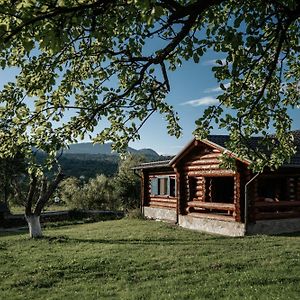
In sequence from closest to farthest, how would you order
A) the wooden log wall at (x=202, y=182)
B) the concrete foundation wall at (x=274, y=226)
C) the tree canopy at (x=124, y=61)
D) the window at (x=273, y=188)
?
the tree canopy at (x=124, y=61) < the concrete foundation wall at (x=274, y=226) < the wooden log wall at (x=202, y=182) < the window at (x=273, y=188)

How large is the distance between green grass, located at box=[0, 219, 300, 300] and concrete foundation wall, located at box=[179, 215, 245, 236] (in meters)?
1.13

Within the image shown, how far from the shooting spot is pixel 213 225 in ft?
65.2

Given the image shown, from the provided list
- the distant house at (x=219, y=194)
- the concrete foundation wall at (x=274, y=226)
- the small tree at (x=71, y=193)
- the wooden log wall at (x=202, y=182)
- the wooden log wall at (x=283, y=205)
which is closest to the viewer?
the concrete foundation wall at (x=274, y=226)

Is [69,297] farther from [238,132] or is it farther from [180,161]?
[180,161]

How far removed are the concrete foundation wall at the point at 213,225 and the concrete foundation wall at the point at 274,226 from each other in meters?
0.51

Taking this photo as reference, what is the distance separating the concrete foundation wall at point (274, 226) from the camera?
717 inches

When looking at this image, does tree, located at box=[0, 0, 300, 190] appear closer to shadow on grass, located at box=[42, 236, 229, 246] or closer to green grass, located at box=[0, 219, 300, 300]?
green grass, located at box=[0, 219, 300, 300]

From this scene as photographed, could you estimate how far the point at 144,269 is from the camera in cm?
1170

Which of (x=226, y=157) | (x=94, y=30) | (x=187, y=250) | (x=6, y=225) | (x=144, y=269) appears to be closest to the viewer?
(x=94, y=30)

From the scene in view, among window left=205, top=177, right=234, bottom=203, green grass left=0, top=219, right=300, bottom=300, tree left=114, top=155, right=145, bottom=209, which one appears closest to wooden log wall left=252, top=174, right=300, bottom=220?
green grass left=0, top=219, right=300, bottom=300

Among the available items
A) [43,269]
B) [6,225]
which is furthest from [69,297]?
[6,225]

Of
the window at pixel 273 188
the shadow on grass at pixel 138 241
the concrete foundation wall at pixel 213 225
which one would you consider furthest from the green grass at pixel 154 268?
the window at pixel 273 188

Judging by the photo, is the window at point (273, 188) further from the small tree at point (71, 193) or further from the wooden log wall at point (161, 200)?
the small tree at point (71, 193)

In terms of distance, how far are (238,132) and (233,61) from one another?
7.92ft
